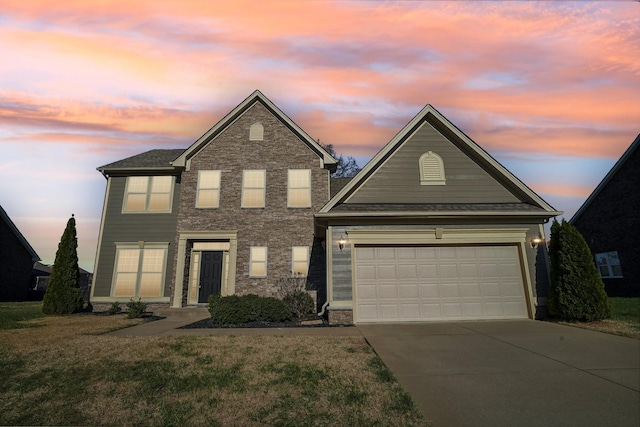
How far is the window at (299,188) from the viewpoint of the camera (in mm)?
15812

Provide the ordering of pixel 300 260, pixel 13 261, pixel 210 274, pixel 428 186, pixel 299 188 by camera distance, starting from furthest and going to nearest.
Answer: pixel 13 261
pixel 299 188
pixel 210 274
pixel 300 260
pixel 428 186

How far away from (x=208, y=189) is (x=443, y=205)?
10983 millimetres

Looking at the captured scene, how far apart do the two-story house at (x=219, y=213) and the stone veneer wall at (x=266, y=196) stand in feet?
0.16

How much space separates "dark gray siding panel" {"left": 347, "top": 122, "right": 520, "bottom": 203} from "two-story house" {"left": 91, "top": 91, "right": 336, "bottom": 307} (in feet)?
13.4

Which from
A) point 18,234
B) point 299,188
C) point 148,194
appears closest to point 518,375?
point 299,188

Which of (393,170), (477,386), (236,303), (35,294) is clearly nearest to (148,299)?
(236,303)

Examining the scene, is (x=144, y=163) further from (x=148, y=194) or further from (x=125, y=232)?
(x=125, y=232)

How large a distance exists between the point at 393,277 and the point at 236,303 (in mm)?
5407

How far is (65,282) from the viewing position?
14664mm

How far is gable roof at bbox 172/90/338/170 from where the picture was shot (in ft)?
53.3

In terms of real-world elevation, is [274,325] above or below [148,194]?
below

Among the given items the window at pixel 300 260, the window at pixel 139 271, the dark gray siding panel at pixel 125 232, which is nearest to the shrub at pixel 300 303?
the window at pixel 300 260

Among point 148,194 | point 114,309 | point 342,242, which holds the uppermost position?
point 148,194

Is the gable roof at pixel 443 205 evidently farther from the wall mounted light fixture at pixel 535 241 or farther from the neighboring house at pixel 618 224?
the neighboring house at pixel 618 224
